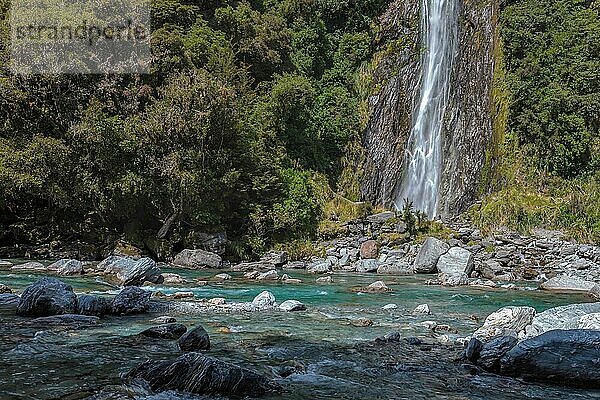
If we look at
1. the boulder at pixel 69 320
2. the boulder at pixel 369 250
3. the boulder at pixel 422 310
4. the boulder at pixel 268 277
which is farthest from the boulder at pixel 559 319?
the boulder at pixel 369 250

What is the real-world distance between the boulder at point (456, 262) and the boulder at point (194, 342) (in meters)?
14.1

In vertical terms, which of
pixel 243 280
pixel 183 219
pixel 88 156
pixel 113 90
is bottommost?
pixel 243 280

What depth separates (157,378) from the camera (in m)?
5.07

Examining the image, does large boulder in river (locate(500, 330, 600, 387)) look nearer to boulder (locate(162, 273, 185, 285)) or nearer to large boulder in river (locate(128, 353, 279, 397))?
large boulder in river (locate(128, 353, 279, 397))

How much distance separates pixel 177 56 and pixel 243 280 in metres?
11.9

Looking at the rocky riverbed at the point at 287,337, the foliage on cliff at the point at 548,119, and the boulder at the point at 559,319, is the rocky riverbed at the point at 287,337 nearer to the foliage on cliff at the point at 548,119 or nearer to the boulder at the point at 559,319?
the boulder at the point at 559,319

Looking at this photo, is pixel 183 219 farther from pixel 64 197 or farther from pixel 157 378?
pixel 157 378

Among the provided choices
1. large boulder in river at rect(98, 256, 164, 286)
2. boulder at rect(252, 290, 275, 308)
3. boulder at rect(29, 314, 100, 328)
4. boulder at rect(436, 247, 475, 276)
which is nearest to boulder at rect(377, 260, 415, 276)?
boulder at rect(436, 247, 475, 276)

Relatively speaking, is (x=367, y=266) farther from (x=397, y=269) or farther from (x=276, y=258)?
(x=276, y=258)

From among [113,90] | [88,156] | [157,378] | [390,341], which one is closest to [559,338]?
[390,341]

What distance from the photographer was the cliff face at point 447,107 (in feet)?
96.8

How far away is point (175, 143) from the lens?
22.5 m

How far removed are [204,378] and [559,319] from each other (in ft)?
19.5

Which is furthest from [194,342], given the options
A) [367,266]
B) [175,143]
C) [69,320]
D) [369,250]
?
[369,250]
